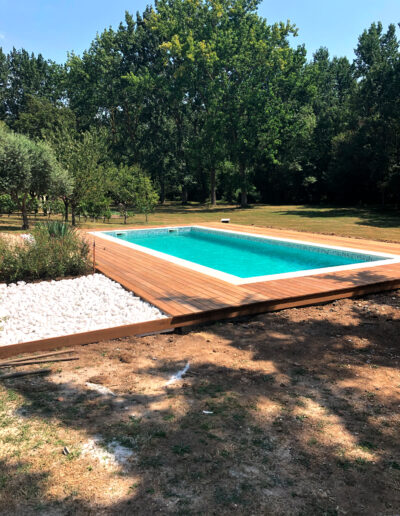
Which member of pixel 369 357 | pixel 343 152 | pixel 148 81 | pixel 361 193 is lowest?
pixel 369 357

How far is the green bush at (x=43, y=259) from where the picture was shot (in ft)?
22.6

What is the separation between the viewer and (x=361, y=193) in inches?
1146

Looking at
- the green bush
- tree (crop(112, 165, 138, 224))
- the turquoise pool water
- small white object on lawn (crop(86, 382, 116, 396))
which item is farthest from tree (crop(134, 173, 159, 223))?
small white object on lawn (crop(86, 382, 116, 396))

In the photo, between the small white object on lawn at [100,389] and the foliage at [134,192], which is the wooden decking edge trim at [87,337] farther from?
the foliage at [134,192]

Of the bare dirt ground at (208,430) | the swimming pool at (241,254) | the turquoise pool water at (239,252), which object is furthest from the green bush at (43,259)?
the turquoise pool water at (239,252)

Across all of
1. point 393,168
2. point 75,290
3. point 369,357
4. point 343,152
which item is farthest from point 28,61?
point 369,357

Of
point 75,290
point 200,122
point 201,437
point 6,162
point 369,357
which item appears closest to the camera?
point 201,437

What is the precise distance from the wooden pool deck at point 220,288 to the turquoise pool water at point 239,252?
5.89ft

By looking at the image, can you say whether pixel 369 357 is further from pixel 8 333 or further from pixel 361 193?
pixel 361 193

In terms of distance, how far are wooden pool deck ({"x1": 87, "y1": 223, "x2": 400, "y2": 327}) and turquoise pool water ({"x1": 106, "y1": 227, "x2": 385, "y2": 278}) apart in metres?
1.80

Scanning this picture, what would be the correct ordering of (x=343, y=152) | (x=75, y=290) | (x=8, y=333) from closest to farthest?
(x=8, y=333)
(x=75, y=290)
(x=343, y=152)

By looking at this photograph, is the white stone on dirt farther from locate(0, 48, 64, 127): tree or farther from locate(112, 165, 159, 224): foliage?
locate(0, 48, 64, 127): tree

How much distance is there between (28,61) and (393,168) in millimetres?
45650

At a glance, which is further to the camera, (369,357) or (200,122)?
(200,122)
